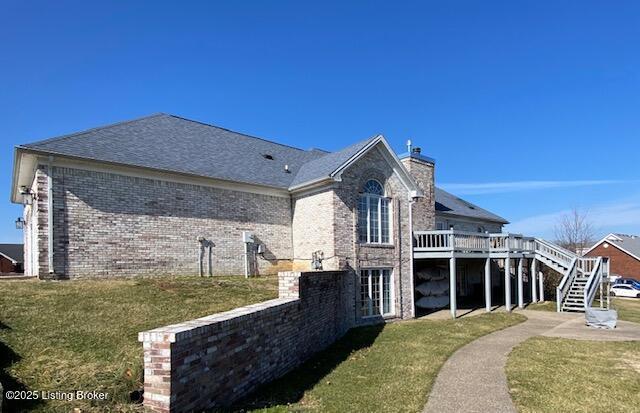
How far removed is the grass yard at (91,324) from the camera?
5898mm

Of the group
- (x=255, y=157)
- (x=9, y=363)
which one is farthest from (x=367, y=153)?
(x=9, y=363)

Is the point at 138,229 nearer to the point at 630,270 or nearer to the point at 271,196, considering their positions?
the point at 271,196

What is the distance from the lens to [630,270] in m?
45.4

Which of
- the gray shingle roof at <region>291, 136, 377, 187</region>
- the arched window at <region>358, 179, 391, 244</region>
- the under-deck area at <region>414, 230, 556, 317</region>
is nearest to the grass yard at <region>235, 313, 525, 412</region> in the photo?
the arched window at <region>358, 179, 391, 244</region>

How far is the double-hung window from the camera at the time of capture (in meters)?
16.1

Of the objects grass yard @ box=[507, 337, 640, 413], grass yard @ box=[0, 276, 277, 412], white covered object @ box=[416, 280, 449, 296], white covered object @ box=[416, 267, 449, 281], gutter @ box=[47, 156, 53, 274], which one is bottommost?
grass yard @ box=[507, 337, 640, 413]

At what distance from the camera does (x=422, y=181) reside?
21.9 metres

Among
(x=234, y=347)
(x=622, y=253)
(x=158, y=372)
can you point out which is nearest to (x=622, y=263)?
(x=622, y=253)

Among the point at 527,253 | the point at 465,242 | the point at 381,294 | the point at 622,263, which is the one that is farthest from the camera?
the point at 622,263

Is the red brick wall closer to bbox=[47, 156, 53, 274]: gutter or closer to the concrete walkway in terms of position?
the concrete walkway

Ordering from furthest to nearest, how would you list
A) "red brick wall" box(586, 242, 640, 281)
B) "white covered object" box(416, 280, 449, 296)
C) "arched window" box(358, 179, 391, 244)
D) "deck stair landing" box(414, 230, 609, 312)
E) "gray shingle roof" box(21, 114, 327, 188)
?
"red brick wall" box(586, 242, 640, 281), "white covered object" box(416, 280, 449, 296), "deck stair landing" box(414, 230, 609, 312), "arched window" box(358, 179, 391, 244), "gray shingle roof" box(21, 114, 327, 188)

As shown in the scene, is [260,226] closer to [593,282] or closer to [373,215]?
[373,215]

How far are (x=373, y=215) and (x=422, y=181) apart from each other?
6037 mm

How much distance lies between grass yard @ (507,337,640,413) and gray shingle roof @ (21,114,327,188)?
10575mm
